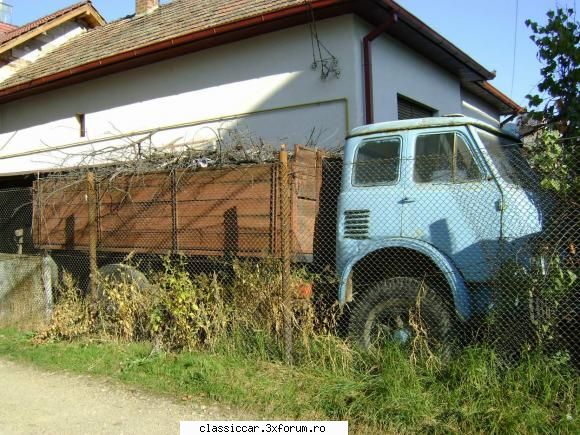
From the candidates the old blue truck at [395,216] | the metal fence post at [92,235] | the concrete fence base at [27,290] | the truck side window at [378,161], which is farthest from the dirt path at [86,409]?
the truck side window at [378,161]

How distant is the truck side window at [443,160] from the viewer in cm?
462

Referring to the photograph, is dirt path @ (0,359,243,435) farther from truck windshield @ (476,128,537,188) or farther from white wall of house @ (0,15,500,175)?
white wall of house @ (0,15,500,175)

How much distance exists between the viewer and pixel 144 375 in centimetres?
513

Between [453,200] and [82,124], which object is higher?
[82,124]

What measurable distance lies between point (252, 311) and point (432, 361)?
1866 mm

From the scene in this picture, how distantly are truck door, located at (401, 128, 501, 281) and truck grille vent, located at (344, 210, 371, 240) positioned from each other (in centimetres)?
36

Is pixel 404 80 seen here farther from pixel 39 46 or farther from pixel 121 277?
pixel 39 46

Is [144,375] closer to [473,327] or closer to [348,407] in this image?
[348,407]

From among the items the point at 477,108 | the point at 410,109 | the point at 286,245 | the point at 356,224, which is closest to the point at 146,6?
the point at 410,109

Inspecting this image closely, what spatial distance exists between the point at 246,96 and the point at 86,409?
6.29 m

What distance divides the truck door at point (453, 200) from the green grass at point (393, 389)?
0.83 metres

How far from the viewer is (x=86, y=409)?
4.48 m

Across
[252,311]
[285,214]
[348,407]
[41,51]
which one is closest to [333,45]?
[285,214]

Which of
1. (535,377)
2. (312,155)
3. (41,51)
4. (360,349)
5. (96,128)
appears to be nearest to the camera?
(535,377)
